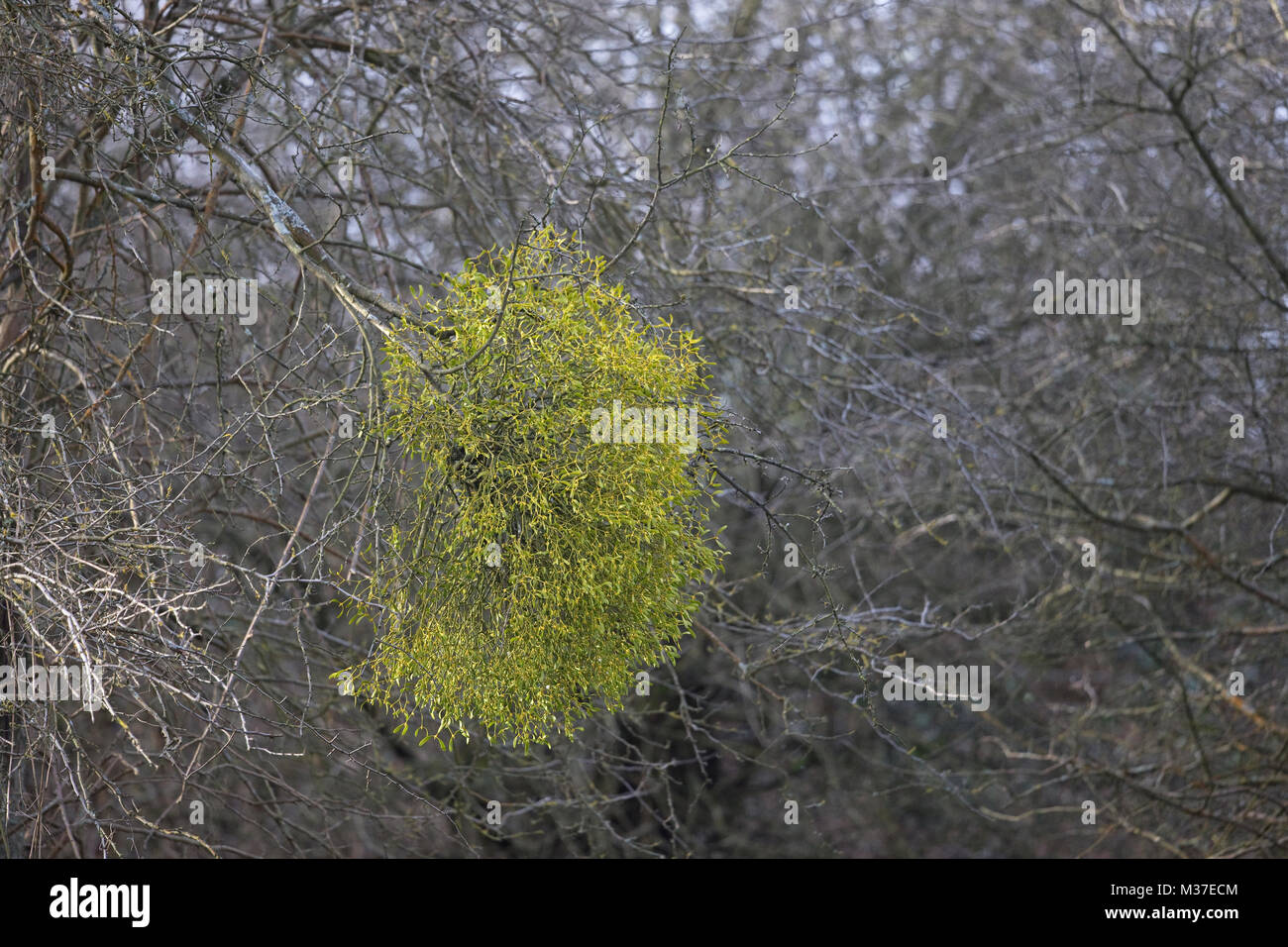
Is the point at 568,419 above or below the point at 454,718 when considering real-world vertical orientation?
Answer: above

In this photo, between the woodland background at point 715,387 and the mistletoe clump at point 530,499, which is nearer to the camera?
the mistletoe clump at point 530,499

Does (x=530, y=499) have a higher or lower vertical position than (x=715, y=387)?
lower

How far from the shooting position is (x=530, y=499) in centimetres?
229

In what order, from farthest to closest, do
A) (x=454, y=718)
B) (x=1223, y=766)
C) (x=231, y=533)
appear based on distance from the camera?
(x=1223, y=766), (x=231, y=533), (x=454, y=718)

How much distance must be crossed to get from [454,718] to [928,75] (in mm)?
7084

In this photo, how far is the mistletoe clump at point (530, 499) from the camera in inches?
91.1

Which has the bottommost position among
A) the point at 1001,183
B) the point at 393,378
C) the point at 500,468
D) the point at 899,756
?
the point at 899,756

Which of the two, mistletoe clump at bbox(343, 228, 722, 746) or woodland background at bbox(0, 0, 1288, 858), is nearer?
mistletoe clump at bbox(343, 228, 722, 746)

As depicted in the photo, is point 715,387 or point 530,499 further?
point 715,387

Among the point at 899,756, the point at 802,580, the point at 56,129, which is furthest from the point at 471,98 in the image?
the point at 899,756

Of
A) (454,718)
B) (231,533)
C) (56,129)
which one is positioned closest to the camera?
(454,718)

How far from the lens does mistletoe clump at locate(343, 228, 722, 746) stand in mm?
2314

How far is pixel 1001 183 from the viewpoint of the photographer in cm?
838
